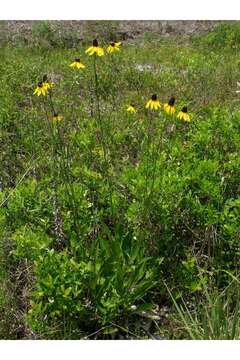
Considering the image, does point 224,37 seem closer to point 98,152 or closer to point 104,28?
point 104,28

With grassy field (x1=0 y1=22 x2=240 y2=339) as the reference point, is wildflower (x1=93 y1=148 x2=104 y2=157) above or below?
above

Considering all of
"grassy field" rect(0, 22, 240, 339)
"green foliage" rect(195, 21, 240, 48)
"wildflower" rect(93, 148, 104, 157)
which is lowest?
"grassy field" rect(0, 22, 240, 339)

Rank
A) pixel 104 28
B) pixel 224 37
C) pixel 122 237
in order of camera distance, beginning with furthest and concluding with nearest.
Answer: pixel 104 28 < pixel 224 37 < pixel 122 237

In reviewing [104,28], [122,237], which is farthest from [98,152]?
[104,28]

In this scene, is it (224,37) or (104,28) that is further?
(104,28)

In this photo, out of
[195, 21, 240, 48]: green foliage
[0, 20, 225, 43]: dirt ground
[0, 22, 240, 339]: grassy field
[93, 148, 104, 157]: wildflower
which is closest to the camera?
[0, 22, 240, 339]: grassy field

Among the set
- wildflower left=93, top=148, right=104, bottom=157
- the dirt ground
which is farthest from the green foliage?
wildflower left=93, top=148, right=104, bottom=157

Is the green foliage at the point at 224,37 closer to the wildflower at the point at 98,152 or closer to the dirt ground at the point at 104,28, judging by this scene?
the dirt ground at the point at 104,28

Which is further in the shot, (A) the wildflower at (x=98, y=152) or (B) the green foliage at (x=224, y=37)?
(B) the green foliage at (x=224, y=37)

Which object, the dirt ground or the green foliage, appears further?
the dirt ground

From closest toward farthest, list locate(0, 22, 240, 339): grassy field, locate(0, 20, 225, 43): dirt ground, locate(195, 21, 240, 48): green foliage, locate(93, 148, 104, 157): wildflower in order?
locate(0, 22, 240, 339): grassy field → locate(93, 148, 104, 157): wildflower → locate(195, 21, 240, 48): green foliage → locate(0, 20, 225, 43): dirt ground

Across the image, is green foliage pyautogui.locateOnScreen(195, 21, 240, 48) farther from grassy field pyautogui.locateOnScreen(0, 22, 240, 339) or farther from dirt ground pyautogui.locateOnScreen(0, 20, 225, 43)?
grassy field pyautogui.locateOnScreen(0, 22, 240, 339)

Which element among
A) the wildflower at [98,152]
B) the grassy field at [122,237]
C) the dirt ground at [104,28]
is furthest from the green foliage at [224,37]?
the wildflower at [98,152]

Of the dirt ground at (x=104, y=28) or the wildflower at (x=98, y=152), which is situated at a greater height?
the dirt ground at (x=104, y=28)
